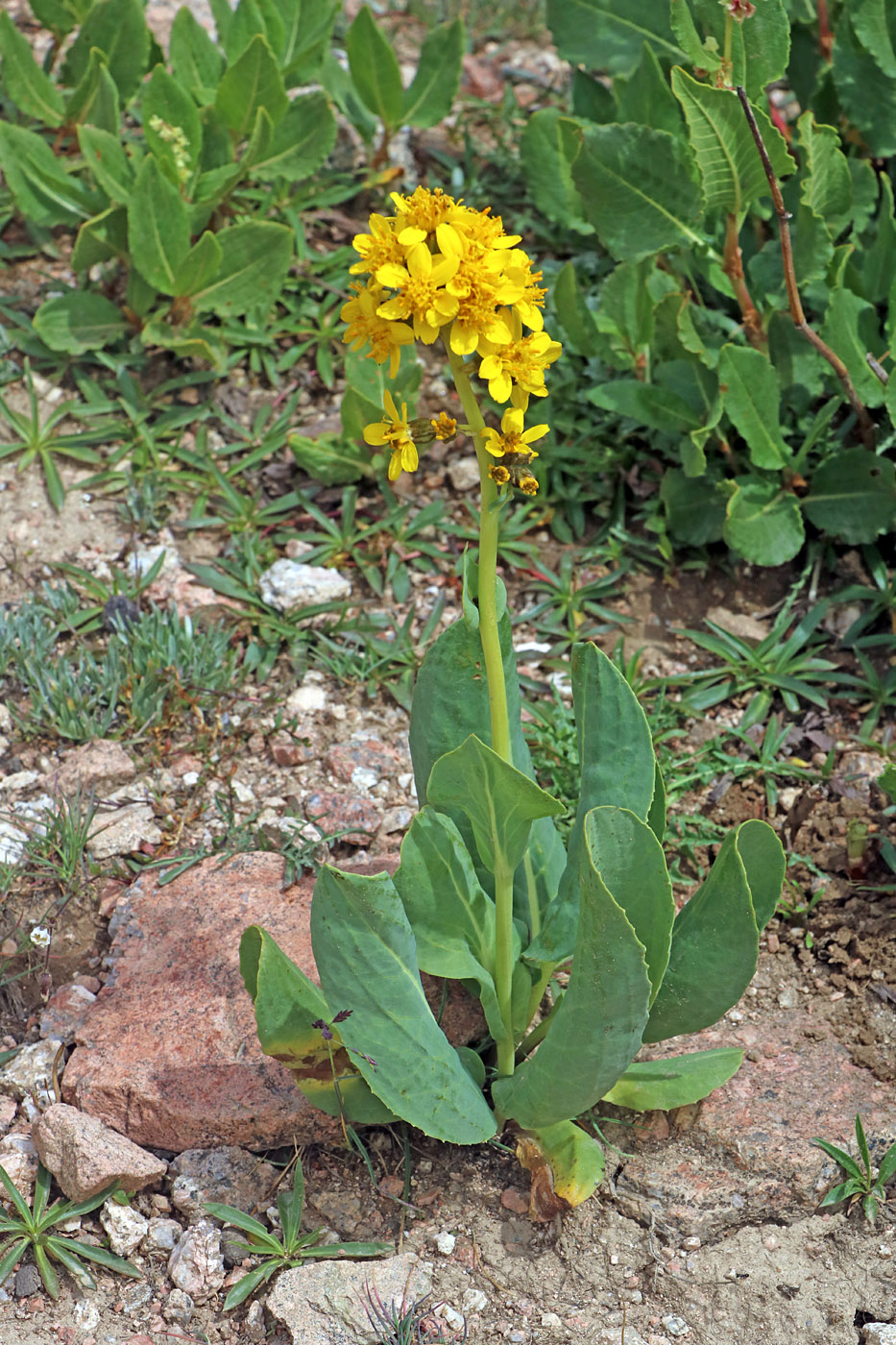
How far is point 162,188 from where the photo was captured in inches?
135

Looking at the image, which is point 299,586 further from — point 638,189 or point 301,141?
point 301,141

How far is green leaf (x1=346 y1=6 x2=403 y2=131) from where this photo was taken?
3.91 m

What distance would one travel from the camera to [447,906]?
79.3 inches

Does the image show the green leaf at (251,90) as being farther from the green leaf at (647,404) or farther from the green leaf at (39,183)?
the green leaf at (647,404)

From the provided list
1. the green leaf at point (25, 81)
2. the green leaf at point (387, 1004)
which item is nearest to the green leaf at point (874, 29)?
the green leaf at point (25, 81)

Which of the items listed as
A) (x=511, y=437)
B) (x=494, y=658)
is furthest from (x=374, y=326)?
(x=494, y=658)

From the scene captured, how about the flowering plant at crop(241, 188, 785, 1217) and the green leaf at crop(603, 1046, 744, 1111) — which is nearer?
the flowering plant at crop(241, 188, 785, 1217)

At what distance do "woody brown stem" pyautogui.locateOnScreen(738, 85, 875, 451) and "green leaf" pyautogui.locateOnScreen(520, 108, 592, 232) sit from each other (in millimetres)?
921

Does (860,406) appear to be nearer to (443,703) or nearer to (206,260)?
(443,703)

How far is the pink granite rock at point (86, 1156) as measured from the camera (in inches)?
83.1

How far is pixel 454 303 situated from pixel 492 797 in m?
0.71

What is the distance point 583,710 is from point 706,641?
1.26m

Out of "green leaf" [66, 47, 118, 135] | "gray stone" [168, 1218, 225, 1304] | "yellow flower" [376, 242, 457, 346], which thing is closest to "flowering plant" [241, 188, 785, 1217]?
"yellow flower" [376, 242, 457, 346]

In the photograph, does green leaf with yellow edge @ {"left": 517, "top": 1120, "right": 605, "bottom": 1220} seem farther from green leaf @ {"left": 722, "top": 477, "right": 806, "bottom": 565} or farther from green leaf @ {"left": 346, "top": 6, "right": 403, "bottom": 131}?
green leaf @ {"left": 346, "top": 6, "right": 403, "bottom": 131}
